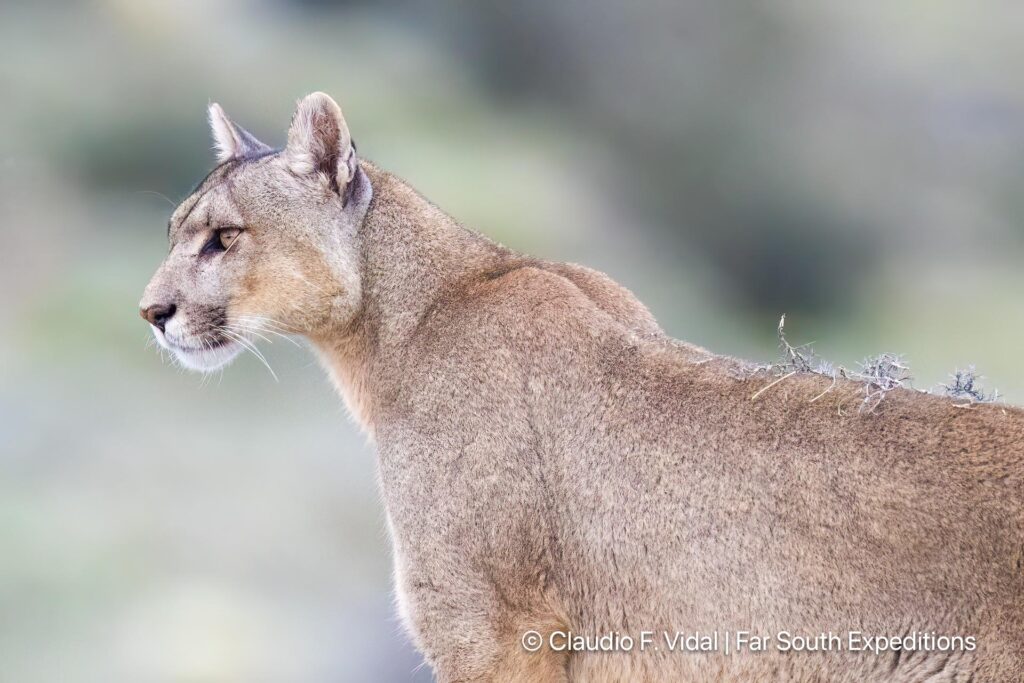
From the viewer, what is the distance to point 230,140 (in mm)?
6289

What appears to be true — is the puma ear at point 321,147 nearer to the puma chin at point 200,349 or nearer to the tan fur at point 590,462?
the tan fur at point 590,462

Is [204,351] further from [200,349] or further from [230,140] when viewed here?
[230,140]

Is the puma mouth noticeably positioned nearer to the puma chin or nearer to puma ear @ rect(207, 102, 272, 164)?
the puma chin

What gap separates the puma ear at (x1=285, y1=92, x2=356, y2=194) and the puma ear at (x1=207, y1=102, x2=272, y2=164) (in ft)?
1.89

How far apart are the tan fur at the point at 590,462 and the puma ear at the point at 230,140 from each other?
38 centimetres

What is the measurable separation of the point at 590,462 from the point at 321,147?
1.99 metres

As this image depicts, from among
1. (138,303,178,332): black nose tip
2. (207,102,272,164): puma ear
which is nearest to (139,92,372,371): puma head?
(138,303,178,332): black nose tip

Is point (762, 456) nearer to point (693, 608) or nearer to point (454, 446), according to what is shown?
point (693, 608)

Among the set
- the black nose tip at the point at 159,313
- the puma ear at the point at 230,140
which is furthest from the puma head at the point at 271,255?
the puma ear at the point at 230,140

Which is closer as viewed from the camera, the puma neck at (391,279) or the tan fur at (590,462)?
the tan fur at (590,462)

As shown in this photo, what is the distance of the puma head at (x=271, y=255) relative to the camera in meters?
5.49

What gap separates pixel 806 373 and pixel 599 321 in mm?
894

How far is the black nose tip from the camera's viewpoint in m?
5.50

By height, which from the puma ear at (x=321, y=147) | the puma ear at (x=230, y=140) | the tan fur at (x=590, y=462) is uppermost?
the puma ear at (x=230, y=140)
